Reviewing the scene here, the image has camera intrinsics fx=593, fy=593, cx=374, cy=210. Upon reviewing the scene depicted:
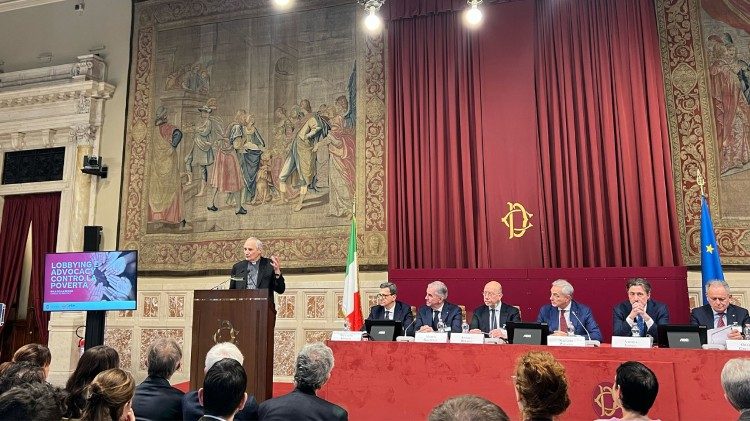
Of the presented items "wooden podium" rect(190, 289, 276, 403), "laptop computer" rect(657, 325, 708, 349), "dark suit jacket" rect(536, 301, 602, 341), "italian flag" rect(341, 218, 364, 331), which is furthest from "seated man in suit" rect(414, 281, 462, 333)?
"laptop computer" rect(657, 325, 708, 349)

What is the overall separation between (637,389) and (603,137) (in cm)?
479

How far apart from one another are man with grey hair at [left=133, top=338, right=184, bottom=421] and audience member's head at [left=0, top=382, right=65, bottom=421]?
1107mm

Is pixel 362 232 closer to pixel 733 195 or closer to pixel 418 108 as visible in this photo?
A: pixel 418 108

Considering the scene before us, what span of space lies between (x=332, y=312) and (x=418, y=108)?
2752mm

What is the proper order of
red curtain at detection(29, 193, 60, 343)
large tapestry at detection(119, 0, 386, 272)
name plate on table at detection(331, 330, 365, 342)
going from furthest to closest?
1. red curtain at detection(29, 193, 60, 343)
2. large tapestry at detection(119, 0, 386, 272)
3. name plate on table at detection(331, 330, 365, 342)

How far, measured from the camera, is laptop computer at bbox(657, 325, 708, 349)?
3619mm

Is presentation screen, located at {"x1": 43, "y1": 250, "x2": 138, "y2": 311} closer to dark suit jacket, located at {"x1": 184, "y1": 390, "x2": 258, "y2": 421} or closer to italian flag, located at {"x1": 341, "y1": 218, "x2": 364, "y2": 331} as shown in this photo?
italian flag, located at {"x1": 341, "y1": 218, "x2": 364, "y2": 331}

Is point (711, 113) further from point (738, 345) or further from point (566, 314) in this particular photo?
point (738, 345)

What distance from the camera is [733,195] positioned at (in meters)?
6.24

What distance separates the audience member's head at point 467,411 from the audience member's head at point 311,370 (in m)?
1.51

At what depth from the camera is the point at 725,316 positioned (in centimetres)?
486

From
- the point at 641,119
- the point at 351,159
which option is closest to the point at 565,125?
the point at 641,119

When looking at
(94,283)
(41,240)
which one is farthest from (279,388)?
(41,240)

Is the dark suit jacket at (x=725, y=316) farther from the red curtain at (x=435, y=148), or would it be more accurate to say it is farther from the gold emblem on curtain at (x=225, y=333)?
the gold emblem on curtain at (x=225, y=333)
